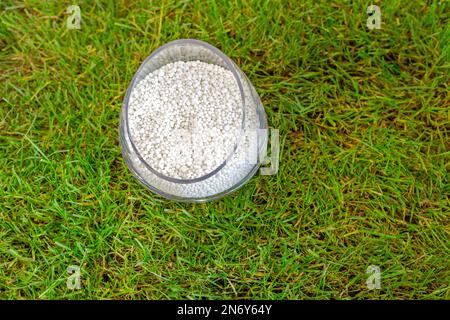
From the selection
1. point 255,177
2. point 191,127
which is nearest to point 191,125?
point 191,127

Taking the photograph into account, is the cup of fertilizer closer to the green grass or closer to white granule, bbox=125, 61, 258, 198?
white granule, bbox=125, 61, 258, 198

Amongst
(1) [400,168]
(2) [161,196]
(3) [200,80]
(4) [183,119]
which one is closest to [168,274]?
(2) [161,196]

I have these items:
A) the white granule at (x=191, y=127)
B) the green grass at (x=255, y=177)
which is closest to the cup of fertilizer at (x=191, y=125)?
the white granule at (x=191, y=127)

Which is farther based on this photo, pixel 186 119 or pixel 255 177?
pixel 255 177

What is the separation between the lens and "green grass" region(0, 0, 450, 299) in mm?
1541

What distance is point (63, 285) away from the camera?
1554 mm

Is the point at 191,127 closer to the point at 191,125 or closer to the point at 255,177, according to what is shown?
the point at 191,125

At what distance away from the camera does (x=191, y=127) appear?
4.78 ft

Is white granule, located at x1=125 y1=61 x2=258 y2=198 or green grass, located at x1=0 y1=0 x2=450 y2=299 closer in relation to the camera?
white granule, located at x1=125 y1=61 x2=258 y2=198

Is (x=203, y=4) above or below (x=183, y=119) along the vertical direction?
above

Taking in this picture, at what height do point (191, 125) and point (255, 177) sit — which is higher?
point (191, 125)

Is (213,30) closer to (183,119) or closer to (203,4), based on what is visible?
(203,4)

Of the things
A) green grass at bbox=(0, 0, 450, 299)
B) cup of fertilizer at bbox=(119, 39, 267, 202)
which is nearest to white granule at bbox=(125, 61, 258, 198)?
cup of fertilizer at bbox=(119, 39, 267, 202)

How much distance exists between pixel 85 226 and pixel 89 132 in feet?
0.90
